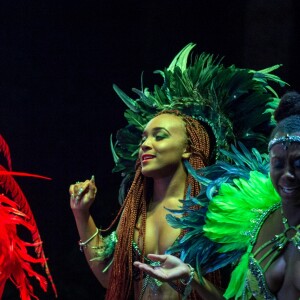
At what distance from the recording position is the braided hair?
7.88ft

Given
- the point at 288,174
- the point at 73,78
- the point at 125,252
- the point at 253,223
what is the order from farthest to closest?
the point at 73,78
the point at 125,252
the point at 253,223
the point at 288,174

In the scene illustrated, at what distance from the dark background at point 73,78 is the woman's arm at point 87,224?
0.44 m

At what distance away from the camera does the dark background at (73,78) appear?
2.84 meters

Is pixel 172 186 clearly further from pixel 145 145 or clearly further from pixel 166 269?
pixel 166 269

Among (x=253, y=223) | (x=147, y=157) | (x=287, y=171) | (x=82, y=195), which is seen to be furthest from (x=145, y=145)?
(x=287, y=171)

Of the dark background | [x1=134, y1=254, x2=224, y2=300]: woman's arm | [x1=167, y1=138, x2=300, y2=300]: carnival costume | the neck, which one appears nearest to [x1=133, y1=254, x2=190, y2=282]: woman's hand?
[x1=134, y1=254, x2=224, y2=300]: woman's arm

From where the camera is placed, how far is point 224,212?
6.75 ft

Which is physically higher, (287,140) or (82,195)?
(287,140)

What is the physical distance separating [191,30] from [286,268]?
1256 millimetres

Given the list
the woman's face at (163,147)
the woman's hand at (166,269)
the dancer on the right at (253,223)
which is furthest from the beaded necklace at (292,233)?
the woman's face at (163,147)

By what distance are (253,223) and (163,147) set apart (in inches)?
21.4

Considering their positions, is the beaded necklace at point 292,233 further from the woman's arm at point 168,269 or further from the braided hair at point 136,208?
the braided hair at point 136,208

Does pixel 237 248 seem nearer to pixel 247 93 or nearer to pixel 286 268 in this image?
pixel 286 268

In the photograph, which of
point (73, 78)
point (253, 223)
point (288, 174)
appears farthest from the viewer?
point (73, 78)
